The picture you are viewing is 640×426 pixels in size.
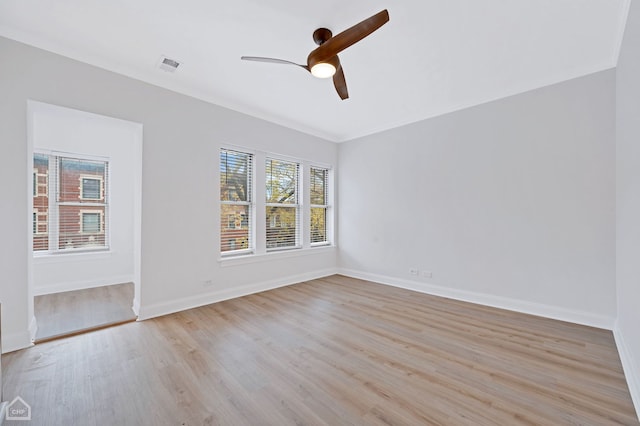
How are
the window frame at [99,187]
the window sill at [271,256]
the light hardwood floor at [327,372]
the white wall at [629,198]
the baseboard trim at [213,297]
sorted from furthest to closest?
the window frame at [99,187], the window sill at [271,256], the baseboard trim at [213,297], the white wall at [629,198], the light hardwood floor at [327,372]

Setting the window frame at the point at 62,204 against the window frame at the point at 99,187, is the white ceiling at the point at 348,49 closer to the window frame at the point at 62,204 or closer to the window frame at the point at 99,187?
the window frame at the point at 62,204

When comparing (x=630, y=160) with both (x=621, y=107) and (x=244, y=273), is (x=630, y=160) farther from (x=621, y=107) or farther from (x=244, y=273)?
(x=244, y=273)

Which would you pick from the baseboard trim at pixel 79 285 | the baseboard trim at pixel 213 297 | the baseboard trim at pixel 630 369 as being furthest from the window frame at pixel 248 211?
the baseboard trim at pixel 630 369

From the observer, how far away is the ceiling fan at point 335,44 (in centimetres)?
187

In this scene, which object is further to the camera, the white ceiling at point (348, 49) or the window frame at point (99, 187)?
the window frame at point (99, 187)

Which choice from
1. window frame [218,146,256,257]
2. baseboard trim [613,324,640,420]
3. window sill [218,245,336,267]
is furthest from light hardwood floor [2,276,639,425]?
window frame [218,146,256,257]

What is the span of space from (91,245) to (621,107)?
741cm

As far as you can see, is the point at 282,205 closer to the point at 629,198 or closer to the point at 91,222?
the point at 91,222

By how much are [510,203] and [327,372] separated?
10.5 ft

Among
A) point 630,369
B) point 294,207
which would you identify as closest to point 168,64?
point 294,207

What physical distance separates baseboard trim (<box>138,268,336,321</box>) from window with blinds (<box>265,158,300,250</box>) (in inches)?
24.5

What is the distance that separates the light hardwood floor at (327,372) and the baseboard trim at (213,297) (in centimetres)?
14

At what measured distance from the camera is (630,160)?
2070 mm

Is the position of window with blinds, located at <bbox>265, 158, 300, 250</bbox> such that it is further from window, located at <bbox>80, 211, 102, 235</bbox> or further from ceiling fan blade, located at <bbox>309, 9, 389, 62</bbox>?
window, located at <bbox>80, 211, 102, 235</bbox>
